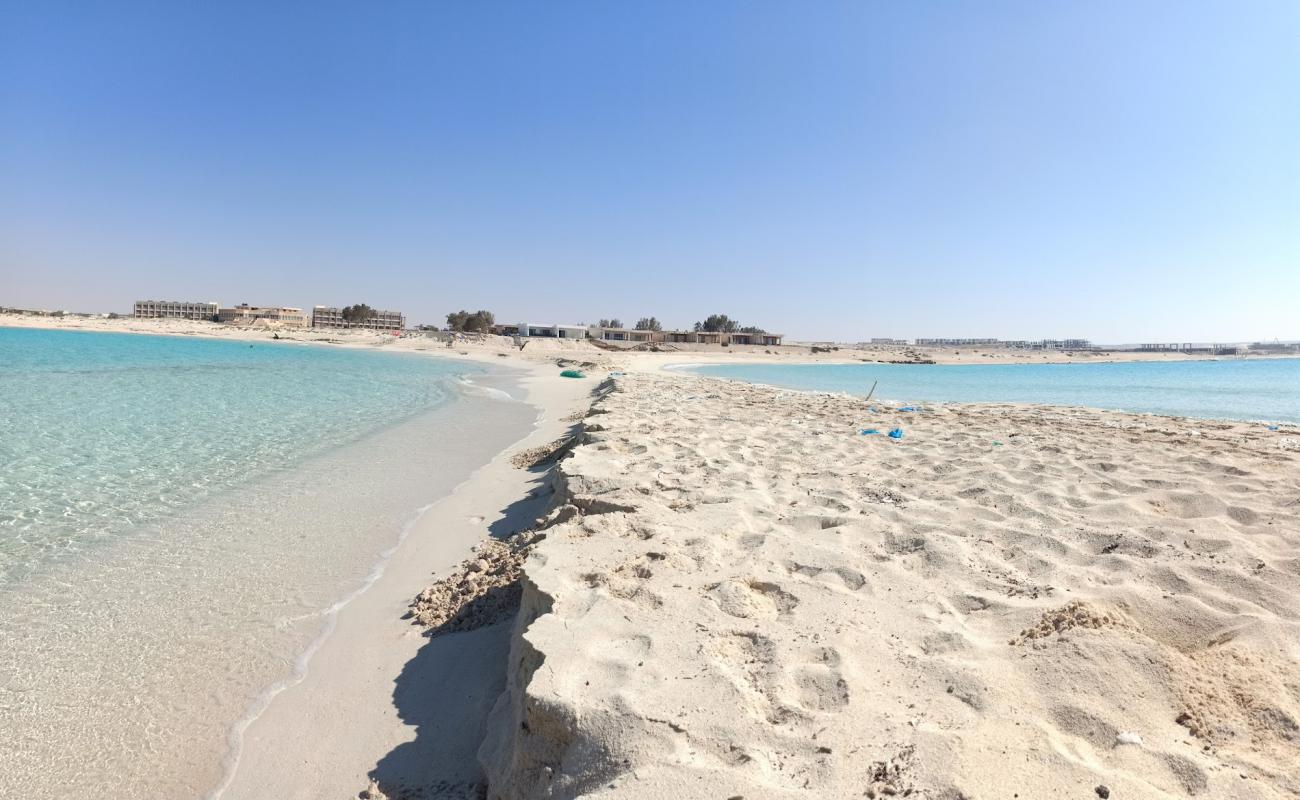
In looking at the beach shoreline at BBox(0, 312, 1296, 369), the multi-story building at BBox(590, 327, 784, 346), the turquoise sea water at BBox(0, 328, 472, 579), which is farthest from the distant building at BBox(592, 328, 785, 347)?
the turquoise sea water at BBox(0, 328, 472, 579)

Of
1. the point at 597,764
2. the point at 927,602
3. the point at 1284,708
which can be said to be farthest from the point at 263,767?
the point at 1284,708

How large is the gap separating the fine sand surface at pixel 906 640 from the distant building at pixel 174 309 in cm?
16233

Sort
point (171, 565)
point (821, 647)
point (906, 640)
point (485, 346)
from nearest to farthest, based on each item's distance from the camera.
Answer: point (821, 647) < point (906, 640) < point (171, 565) < point (485, 346)

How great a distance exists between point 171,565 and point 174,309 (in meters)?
167

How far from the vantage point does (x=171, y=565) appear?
481cm

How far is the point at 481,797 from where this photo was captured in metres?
2.37

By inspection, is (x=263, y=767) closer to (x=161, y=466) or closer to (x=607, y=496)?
(x=607, y=496)

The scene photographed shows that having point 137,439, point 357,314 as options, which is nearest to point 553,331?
point 357,314

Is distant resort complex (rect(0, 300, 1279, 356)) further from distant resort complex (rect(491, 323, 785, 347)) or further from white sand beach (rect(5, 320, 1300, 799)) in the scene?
white sand beach (rect(5, 320, 1300, 799))

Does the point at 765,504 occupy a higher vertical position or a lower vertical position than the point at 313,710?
higher

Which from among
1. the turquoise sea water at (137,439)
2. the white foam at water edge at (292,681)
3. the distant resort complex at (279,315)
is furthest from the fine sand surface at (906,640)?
the distant resort complex at (279,315)

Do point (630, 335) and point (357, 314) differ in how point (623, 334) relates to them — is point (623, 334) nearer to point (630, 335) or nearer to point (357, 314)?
point (630, 335)

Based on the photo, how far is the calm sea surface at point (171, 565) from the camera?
2.87 metres

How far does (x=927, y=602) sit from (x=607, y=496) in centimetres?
247
